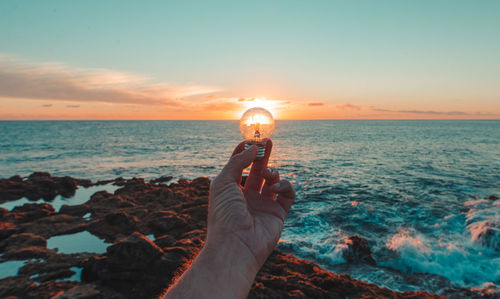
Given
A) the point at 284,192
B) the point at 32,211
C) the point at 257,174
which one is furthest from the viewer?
the point at 32,211

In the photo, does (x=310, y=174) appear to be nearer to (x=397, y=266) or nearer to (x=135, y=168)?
(x=397, y=266)

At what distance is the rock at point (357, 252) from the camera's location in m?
7.55

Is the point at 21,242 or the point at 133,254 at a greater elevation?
the point at 133,254

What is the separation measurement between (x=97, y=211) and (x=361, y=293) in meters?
10.7

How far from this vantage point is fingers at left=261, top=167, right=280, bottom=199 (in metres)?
2.88

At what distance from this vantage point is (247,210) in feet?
8.24

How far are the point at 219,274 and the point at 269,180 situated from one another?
1185 mm

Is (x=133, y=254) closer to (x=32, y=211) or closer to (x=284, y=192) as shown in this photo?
(x=284, y=192)

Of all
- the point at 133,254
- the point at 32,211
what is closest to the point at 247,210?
the point at 133,254

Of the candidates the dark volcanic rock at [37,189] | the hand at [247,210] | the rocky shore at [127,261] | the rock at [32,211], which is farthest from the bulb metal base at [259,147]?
the dark volcanic rock at [37,189]

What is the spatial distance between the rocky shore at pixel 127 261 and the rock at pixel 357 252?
0.03 meters

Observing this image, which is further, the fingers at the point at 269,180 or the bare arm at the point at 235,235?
the fingers at the point at 269,180

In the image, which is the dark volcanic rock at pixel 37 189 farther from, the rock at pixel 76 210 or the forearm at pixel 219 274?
the forearm at pixel 219 274

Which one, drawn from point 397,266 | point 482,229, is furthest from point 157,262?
point 482,229
